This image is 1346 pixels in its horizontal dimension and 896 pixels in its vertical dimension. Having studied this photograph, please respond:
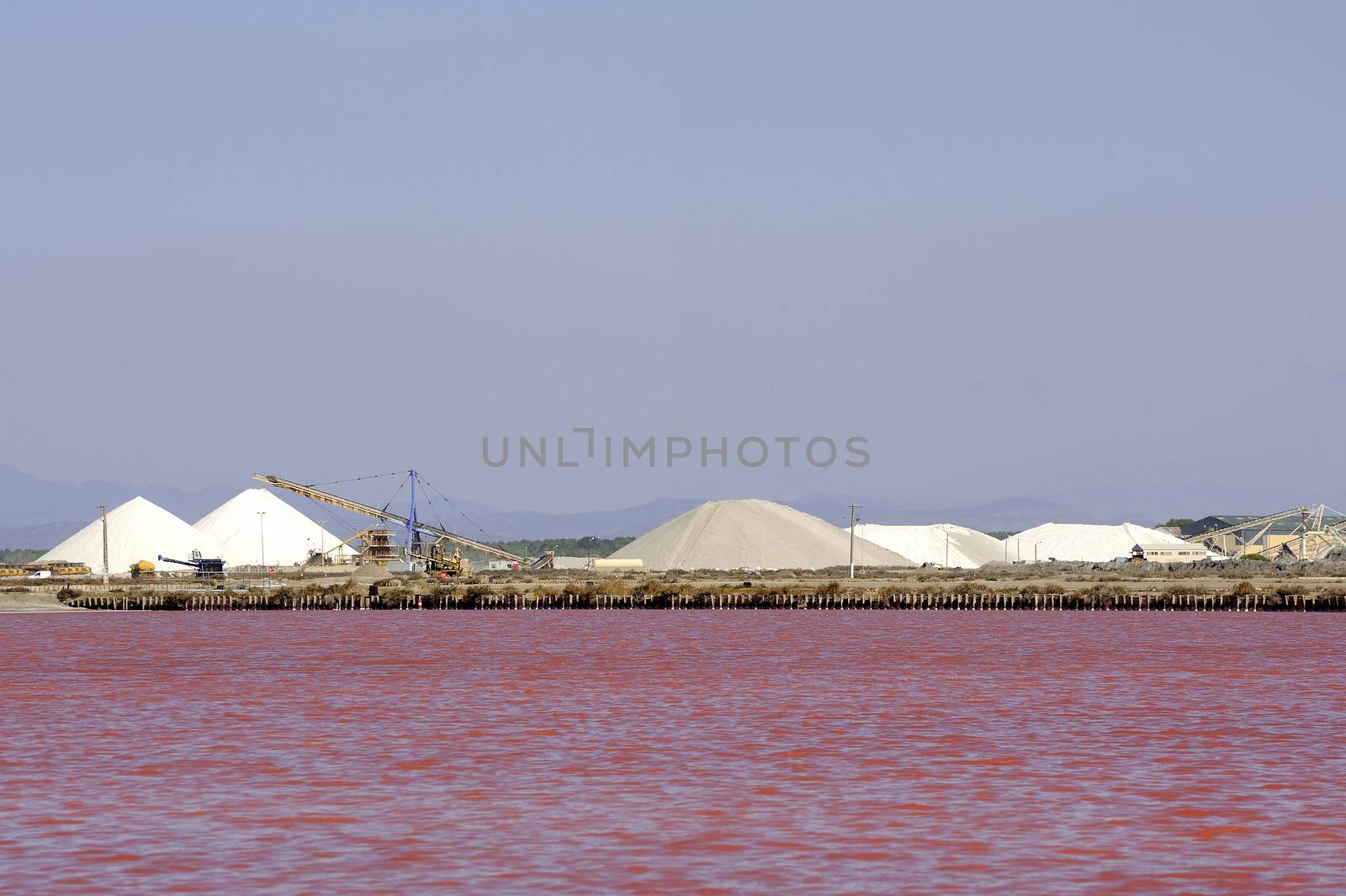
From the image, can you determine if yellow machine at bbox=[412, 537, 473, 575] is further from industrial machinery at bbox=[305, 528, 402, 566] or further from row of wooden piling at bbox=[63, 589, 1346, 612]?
row of wooden piling at bbox=[63, 589, 1346, 612]

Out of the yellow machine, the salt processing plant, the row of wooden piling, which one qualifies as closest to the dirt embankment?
the row of wooden piling

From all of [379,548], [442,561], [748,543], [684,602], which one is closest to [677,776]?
[684,602]

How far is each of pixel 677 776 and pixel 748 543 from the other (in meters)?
132

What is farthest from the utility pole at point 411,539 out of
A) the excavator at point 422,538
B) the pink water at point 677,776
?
the pink water at point 677,776

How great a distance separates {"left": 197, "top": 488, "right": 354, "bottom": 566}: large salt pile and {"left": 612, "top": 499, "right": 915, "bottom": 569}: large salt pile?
31886 mm

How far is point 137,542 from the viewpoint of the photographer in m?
164

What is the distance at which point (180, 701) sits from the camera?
40875 millimetres

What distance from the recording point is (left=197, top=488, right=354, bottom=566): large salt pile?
178000 millimetres

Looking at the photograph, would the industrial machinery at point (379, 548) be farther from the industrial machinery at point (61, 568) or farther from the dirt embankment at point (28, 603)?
the industrial machinery at point (61, 568)

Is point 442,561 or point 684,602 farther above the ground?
point 442,561

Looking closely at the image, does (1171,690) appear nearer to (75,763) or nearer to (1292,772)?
(1292,772)

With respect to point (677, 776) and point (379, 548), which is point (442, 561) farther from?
point (677, 776)

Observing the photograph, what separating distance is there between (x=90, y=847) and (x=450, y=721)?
15.6m

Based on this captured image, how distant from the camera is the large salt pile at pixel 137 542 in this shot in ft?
531
